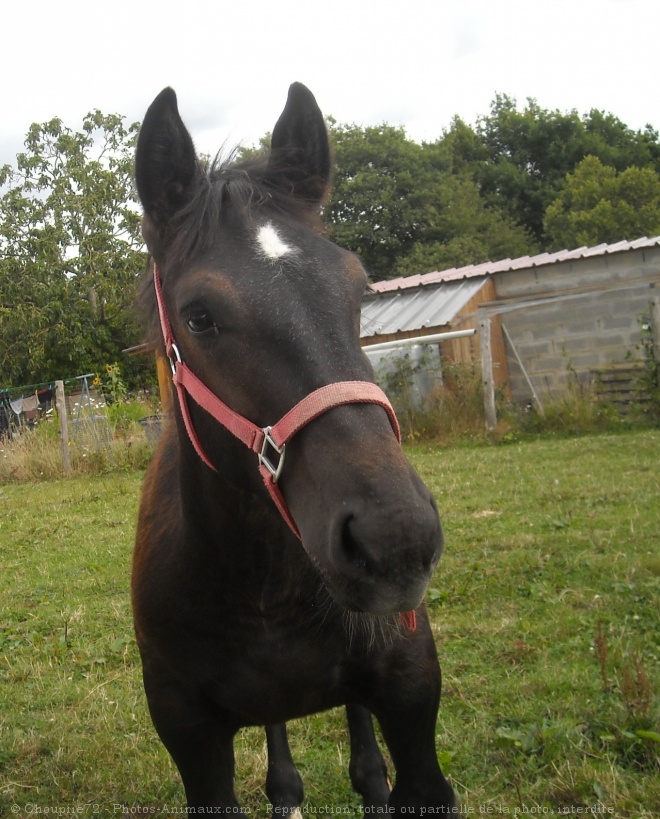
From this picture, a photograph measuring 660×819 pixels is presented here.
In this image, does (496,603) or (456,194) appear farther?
(456,194)

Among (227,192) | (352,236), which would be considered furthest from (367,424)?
(352,236)

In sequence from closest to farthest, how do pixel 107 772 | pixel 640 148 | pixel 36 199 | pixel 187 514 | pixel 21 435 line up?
pixel 187 514, pixel 107 772, pixel 21 435, pixel 36 199, pixel 640 148

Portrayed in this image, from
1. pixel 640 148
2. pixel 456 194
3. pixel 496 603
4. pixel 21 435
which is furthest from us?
pixel 640 148

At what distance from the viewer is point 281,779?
9.48 ft

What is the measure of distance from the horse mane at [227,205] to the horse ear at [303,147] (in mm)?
21

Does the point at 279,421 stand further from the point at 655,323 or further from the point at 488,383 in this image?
the point at 655,323

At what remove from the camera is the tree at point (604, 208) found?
3197 centimetres

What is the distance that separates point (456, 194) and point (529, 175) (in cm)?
825

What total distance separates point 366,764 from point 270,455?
5.78ft

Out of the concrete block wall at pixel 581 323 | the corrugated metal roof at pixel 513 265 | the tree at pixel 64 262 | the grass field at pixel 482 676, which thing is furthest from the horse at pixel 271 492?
the tree at pixel 64 262

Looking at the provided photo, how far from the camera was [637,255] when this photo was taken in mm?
14289

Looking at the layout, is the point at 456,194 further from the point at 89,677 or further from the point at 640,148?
the point at 89,677

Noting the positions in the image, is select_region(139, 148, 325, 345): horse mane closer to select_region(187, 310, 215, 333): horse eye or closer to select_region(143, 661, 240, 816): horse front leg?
select_region(187, 310, 215, 333): horse eye

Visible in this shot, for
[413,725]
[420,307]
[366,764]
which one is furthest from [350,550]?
[420,307]
